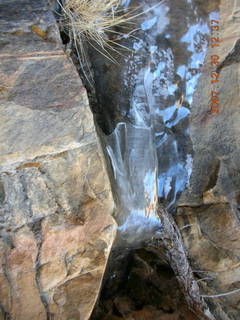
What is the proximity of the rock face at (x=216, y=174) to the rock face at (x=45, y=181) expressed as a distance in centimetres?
89

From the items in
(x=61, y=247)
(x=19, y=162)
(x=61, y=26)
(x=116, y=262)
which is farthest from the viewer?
(x=116, y=262)

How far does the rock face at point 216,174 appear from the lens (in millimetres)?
2164

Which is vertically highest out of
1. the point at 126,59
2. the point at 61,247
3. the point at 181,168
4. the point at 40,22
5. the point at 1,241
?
the point at 40,22

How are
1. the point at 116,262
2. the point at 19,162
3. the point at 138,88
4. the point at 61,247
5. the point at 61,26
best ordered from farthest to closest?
the point at 116,262, the point at 138,88, the point at 61,26, the point at 61,247, the point at 19,162

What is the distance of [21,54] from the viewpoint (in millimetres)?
1379

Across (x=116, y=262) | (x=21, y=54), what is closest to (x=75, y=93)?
(x=21, y=54)

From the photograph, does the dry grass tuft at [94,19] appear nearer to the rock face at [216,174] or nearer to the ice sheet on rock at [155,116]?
the ice sheet on rock at [155,116]

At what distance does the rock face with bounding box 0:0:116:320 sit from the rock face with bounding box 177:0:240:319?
0.89m

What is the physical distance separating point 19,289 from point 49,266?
0.16 meters

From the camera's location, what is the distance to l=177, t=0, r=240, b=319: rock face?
85.2 inches

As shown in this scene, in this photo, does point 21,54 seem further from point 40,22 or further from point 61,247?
point 61,247

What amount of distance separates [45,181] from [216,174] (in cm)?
131

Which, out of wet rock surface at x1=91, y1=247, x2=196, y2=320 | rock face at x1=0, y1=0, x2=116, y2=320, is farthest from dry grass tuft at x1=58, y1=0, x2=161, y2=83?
wet rock surface at x1=91, y1=247, x2=196, y2=320

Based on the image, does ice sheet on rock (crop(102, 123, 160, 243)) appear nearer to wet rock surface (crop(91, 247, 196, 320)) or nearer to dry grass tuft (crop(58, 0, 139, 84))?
wet rock surface (crop(91, 247, 196, 320))
